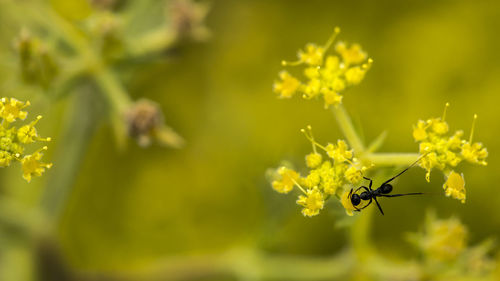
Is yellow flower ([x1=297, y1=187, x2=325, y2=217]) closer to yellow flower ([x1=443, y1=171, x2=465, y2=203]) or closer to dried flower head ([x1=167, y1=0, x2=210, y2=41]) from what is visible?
yellow flower ([x1=443, y1=171, x2=465, y2=203])

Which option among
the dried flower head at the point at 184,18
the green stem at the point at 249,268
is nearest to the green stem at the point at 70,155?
the green stem at the point at 249,268

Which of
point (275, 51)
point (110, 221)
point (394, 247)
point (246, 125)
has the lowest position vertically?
point (394, 247)

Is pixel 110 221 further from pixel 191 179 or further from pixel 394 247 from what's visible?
pixel 394 247

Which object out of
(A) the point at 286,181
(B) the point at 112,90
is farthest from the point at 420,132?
(B) the point at 112,90

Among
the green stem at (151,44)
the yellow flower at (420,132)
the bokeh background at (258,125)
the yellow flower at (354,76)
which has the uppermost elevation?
the bokeh background at (258,125)

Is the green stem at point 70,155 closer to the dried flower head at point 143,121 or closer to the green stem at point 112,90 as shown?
the green stem at point 112,90

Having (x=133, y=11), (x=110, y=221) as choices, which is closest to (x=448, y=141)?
(x=133, y=11)
